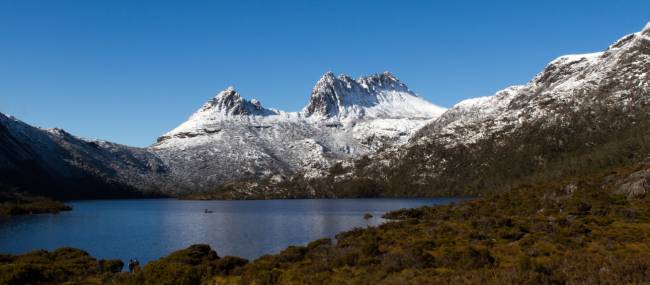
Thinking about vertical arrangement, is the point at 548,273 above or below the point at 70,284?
above

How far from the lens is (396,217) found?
140625mm

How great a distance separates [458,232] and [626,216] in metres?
24.6

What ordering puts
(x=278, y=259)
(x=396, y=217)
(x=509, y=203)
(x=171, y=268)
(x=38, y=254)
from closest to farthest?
(x=171, y=268), (x=278, y=259), (x=38, y=254), (x=509, y=203), (x=396, y=217)

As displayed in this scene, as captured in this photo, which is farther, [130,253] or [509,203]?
[509,203]

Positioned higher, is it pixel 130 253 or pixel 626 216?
pixel 626 216

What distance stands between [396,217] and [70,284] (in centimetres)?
10534

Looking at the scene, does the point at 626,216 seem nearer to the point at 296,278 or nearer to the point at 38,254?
the point at 296,278

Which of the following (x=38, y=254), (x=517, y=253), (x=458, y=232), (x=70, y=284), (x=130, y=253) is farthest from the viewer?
(x=130, y=253)

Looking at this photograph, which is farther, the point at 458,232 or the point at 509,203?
the point at 509,203

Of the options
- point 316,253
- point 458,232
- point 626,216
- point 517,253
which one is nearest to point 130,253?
point 316,253

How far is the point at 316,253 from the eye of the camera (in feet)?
204

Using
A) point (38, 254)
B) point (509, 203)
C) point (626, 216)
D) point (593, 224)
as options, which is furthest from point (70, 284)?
point (509, 203)

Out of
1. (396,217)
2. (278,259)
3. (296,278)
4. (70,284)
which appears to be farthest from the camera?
(396,217)

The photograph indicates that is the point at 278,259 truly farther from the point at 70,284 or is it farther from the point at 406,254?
the point at 70,284
